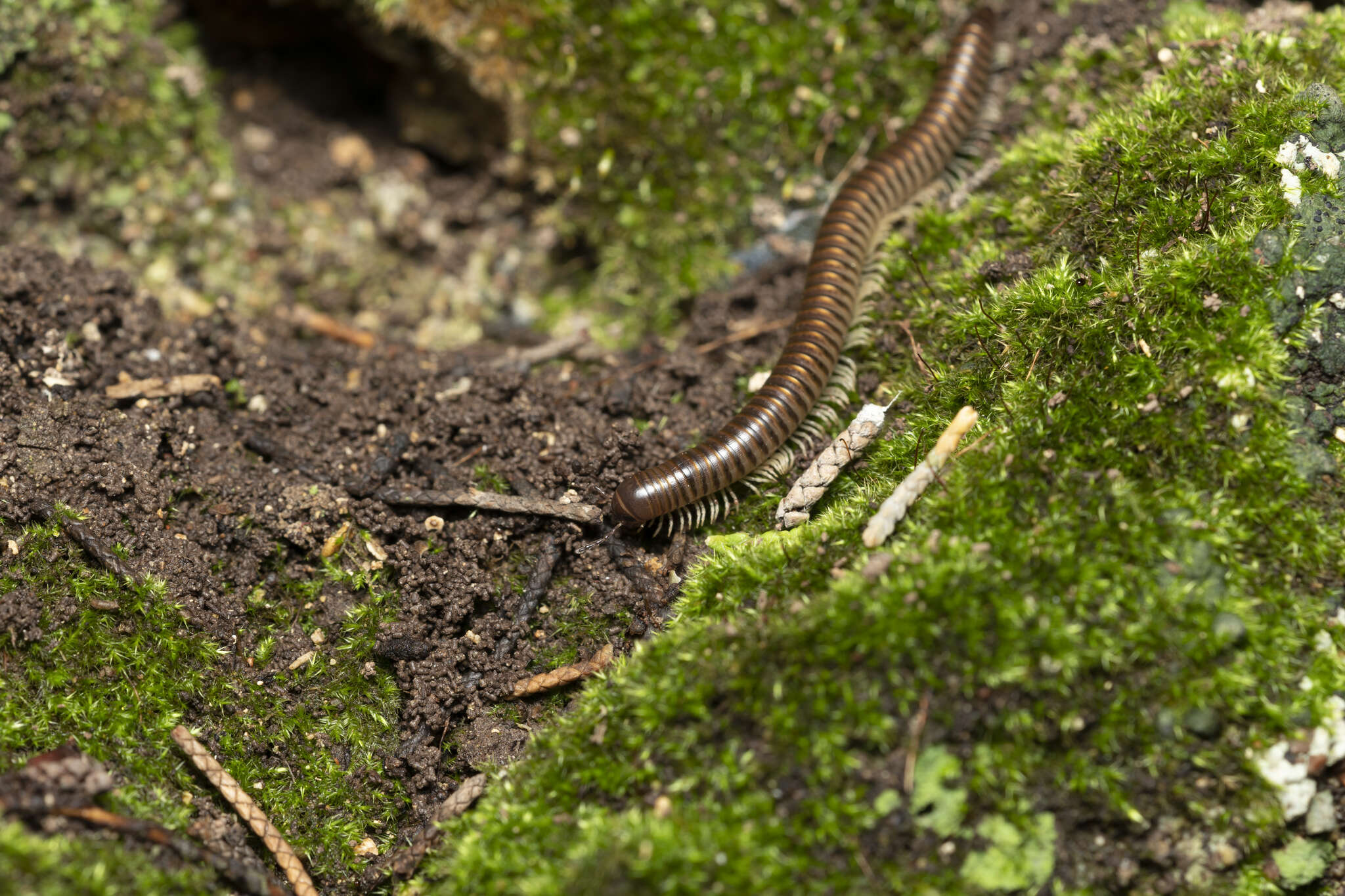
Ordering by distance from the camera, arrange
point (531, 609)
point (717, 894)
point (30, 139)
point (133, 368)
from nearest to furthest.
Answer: point (717, 894) → point (531, 609) → point (133, 368) → point (30, 139)

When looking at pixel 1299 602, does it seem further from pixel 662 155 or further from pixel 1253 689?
pixel 662 155

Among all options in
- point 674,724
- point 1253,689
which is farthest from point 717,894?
point 1253,689

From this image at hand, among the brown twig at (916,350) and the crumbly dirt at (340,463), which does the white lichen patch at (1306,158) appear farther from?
the crumbly dirt at (340,463)

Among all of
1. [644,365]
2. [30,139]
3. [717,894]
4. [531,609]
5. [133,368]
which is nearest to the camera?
[717,894]

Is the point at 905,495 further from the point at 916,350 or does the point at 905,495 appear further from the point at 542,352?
the point at 542,352

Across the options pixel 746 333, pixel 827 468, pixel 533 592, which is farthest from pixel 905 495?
pixel 746 333

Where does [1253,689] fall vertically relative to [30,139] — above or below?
below

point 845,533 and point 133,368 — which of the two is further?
point 133,368
